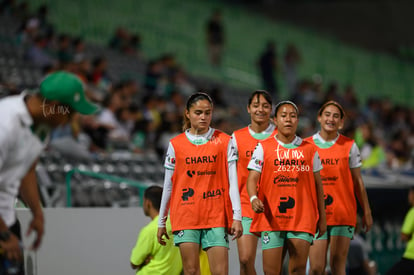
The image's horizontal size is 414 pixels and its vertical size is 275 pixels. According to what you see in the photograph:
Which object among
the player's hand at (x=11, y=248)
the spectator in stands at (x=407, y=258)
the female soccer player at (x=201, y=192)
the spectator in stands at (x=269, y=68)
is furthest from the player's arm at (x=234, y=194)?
the spectator in stands at (x=269, y=68)

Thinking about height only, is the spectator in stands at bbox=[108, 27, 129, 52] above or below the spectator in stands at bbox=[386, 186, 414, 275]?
above

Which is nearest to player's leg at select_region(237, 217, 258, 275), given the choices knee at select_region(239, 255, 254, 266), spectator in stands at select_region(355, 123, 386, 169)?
knee at select_region(239, 255, 254, 266)

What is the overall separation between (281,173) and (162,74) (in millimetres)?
11516

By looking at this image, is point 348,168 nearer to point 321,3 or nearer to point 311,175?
point 311,175

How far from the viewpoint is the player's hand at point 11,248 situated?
4.98 metres

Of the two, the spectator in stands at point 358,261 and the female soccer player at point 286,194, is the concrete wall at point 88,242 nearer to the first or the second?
the female soccer player at point 286,194

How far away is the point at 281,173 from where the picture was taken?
6.94 m

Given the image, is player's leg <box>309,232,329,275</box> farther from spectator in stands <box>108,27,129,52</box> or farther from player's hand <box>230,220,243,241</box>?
spectator in stands <box>108,27,129,52</box>

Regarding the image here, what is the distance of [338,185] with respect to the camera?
25.5ft

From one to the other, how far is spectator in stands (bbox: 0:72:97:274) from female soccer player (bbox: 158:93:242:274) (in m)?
1.69

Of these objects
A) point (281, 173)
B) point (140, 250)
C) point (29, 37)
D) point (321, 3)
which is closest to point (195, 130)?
point (281, 173)

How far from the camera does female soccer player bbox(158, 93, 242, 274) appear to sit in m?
6.56

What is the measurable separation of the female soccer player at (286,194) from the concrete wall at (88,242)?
146 cm

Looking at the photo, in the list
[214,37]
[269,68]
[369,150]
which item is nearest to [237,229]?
[369,150]
